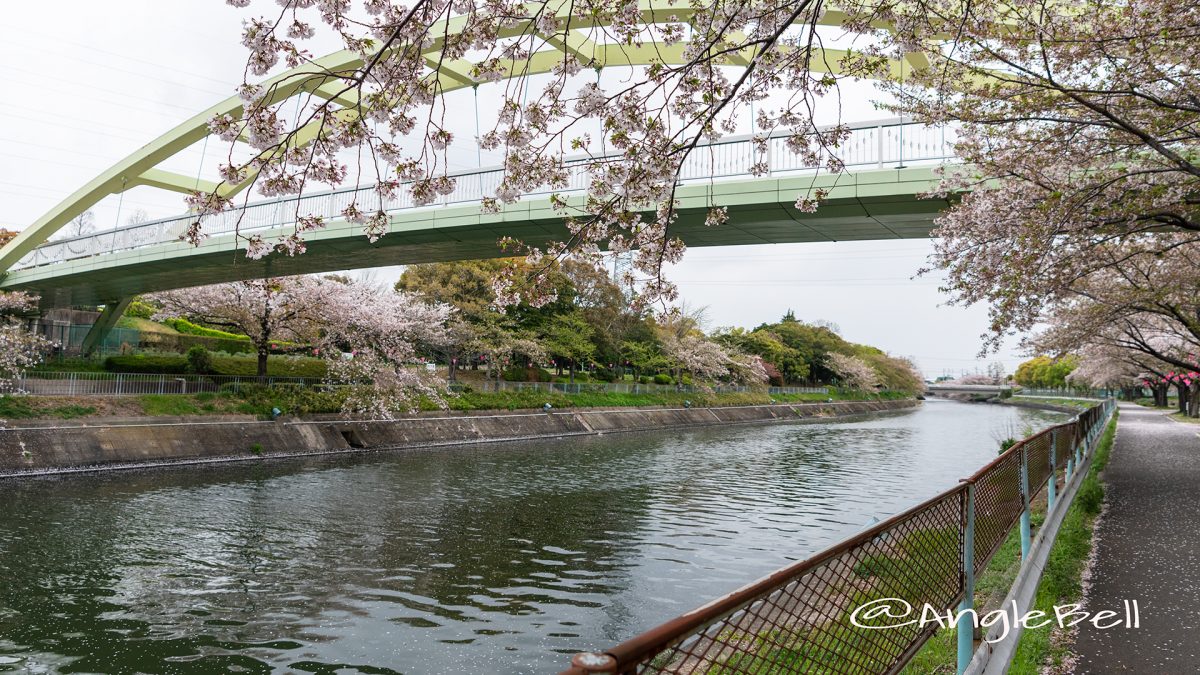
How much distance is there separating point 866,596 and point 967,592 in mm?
768

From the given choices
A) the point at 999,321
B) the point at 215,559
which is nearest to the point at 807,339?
the point at 999,321

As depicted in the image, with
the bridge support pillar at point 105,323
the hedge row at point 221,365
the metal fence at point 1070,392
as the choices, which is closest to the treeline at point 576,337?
the hedge row at point 221,365

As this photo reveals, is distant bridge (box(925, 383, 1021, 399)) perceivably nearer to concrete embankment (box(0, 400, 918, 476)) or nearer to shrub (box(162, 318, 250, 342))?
concrete embankment (box(0, 400, 918, 476))

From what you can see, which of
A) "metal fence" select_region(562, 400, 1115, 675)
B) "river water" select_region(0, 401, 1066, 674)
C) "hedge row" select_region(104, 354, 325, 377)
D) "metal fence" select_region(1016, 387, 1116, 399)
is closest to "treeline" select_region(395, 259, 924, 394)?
"hedge row" select_region(104, 354, 325, 377)

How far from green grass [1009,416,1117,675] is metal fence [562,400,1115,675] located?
39 centimetres

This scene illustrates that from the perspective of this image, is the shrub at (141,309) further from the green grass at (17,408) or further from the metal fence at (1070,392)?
the metal fence at (1070,392)

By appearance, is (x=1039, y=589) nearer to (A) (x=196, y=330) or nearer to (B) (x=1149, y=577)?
(B) (x=1149, y=577)

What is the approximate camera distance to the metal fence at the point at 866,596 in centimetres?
177

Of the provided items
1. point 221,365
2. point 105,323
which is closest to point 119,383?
point 221,365

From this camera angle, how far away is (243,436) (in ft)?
65.9

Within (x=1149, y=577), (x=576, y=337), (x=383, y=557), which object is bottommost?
(x=383, y=557)

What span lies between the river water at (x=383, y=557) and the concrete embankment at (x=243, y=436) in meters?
1.39

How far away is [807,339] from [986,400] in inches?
1876

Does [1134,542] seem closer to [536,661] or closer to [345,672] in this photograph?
[536,661]
